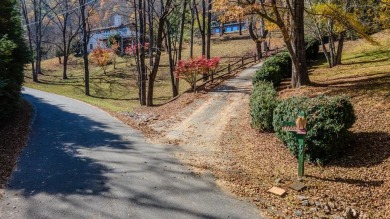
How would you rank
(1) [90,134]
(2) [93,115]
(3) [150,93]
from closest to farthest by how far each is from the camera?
(1) [90,134], (2) [93,115], (3) [150,93]

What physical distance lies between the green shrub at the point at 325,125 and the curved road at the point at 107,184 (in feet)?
8.75

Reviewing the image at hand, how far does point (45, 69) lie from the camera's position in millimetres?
45562

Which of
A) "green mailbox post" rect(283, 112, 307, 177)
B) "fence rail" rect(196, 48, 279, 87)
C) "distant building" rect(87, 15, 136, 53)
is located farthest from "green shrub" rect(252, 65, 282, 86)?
"distant building" rect(87, 15, 136, 53)

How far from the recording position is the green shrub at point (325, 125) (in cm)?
771

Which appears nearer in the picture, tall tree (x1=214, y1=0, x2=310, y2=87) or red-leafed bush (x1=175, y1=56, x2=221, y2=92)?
tall tree (x1=214, y1=0, x2=310, y2=87)

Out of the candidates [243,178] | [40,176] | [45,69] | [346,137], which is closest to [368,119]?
[346,137]

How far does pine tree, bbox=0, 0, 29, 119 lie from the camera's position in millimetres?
12250

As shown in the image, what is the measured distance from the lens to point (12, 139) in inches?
450

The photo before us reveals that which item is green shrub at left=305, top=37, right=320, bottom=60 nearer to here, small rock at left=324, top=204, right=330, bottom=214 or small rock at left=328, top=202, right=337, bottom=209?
small rock at left=328, top=202, right=337, bottom=209

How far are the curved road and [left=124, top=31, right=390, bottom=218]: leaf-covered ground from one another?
757mm

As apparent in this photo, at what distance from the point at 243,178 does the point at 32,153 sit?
23.2ft

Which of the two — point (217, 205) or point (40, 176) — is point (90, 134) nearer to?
point (40, 176)

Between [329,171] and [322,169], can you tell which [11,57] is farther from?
[329,171]

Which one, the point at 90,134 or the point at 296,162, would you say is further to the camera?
the point at 90,134
